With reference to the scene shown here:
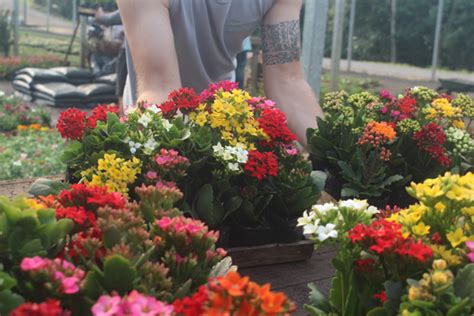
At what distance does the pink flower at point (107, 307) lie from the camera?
835 mm

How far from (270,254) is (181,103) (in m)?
0.47

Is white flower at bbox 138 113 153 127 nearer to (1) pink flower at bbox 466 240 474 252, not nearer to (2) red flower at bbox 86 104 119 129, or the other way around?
(2) red flower at bbox 86 104 119 129

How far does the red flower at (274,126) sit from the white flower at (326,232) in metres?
0.68

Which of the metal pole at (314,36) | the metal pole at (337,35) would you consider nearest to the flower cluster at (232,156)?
the metal pole at (314,36)

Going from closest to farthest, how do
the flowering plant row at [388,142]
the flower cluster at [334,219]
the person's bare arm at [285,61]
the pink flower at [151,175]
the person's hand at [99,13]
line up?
the flower cluster at [334,219] → the pink flower at [151,175] → the flowering plant row at [388,142] → the person's bare arm at [285,61] → the person's hand at [99,13]

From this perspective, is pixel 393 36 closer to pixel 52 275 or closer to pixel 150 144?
pixel 150 144

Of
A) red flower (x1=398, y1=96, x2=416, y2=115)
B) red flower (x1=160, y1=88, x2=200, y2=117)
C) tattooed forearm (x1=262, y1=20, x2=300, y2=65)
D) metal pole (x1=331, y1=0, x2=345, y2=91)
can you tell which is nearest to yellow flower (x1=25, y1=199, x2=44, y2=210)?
red flower (x1=160, y1=88, x2=200, y2=117)

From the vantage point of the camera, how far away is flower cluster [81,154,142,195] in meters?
1.69

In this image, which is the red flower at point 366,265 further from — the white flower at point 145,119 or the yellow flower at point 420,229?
the white flower at point 145,119

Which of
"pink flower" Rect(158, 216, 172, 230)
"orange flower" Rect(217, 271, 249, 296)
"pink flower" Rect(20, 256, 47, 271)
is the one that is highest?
"orange flower" Rect(217, 271, 249, 296)

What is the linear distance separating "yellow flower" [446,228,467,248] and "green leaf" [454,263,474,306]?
0.22ft

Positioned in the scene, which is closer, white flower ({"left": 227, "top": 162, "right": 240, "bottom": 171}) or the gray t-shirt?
white flower ({"left": 227, "top": 162, "right": 240, "bottom": 171})

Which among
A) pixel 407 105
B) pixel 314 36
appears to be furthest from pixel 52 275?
pixel 314 36

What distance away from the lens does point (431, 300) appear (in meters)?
1.05
